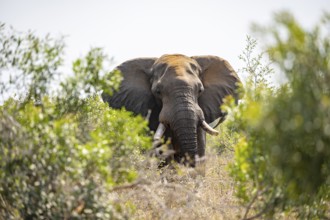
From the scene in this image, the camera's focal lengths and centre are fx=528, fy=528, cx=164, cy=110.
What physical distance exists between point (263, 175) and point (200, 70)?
6.32 meters

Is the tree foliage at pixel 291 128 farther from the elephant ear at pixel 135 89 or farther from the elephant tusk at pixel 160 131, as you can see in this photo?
the elephant ear at pixel 135 89

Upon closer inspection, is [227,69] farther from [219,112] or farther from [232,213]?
[232,213]

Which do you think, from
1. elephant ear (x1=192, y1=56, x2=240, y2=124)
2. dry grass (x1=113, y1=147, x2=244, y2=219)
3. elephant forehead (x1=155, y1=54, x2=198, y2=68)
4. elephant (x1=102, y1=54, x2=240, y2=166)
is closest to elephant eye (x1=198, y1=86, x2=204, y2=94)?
elephant (x1=102, y1=54, x2=240, y2=166)

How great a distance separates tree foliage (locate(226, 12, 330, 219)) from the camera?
13.5 ft

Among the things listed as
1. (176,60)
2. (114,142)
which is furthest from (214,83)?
(114,142)

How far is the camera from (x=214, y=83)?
1159cm

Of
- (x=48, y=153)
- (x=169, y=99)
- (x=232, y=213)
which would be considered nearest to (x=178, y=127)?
(x=169, y=99)

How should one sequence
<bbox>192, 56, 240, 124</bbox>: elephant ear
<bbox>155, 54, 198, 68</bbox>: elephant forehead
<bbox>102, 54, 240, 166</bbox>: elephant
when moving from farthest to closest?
<bbox>192, 56, 240, 124</bbox>: elephant ear → <bbox>155, 54, 198, 68</bbox>: elephant forehead → <bbox>102, 54, 240, 166</bbox>: elephant

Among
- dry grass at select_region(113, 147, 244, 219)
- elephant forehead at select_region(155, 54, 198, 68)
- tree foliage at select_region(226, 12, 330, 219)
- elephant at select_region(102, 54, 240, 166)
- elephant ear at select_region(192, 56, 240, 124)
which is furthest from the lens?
elephant ear at select_region(192, 56, 240, 124)

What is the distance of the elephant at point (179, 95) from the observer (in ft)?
31.6

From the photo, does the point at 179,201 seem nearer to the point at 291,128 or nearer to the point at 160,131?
the point at 160,131

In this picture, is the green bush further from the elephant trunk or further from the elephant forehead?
the elephant forehead

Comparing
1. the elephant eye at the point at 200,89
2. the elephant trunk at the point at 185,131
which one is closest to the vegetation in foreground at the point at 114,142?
the elephant trunk at the point at 185,131

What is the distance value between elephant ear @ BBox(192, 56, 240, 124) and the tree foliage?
5.60 metres
